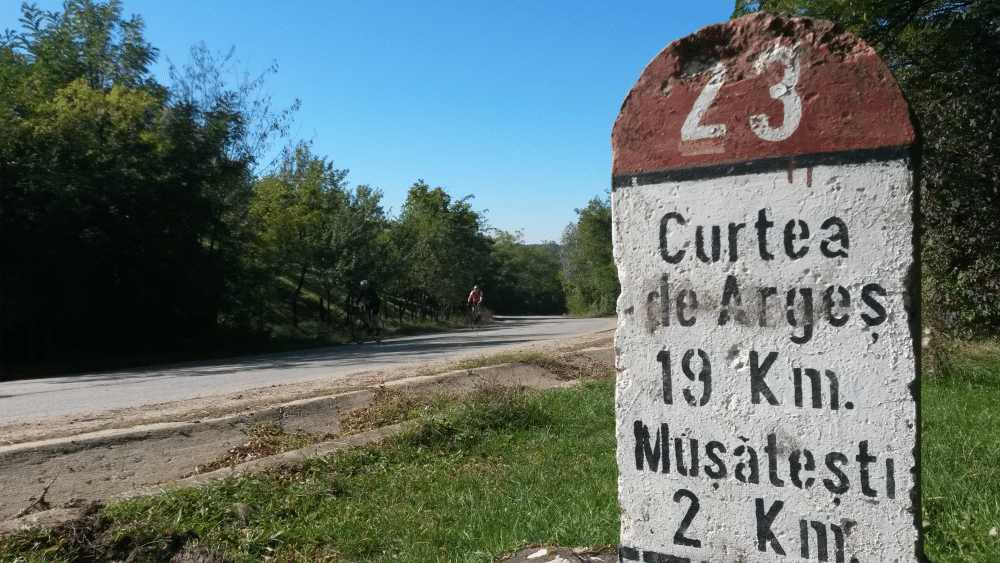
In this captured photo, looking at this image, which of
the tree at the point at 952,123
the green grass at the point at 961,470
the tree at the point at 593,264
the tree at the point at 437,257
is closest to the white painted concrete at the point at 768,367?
the green grass at the point at 961,470

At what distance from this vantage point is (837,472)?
7.09 ft

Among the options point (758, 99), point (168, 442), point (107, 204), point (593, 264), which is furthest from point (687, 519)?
point (593, 264)

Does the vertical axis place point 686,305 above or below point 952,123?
below

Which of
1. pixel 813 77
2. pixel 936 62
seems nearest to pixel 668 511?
pixel 813 77

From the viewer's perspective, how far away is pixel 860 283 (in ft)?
6.99

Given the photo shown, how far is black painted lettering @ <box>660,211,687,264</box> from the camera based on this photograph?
93.7 inches

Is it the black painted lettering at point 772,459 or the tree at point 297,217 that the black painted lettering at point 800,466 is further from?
the tree at point 297,217

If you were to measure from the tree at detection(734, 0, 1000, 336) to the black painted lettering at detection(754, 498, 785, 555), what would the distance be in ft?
22.3

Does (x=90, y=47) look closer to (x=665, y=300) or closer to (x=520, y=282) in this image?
(x=665, y=300)

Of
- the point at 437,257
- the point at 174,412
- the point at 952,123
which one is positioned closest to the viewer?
the point at 174,412

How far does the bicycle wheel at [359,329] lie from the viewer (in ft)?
75.6

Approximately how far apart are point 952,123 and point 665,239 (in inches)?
312

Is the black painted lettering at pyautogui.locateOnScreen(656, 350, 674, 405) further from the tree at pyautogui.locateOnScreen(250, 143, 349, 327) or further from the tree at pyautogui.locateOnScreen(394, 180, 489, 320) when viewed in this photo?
the tree at pyautogui.locateOnScreen(394, 180, 489, 320)

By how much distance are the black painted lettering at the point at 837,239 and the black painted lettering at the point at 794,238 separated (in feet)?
0.16
